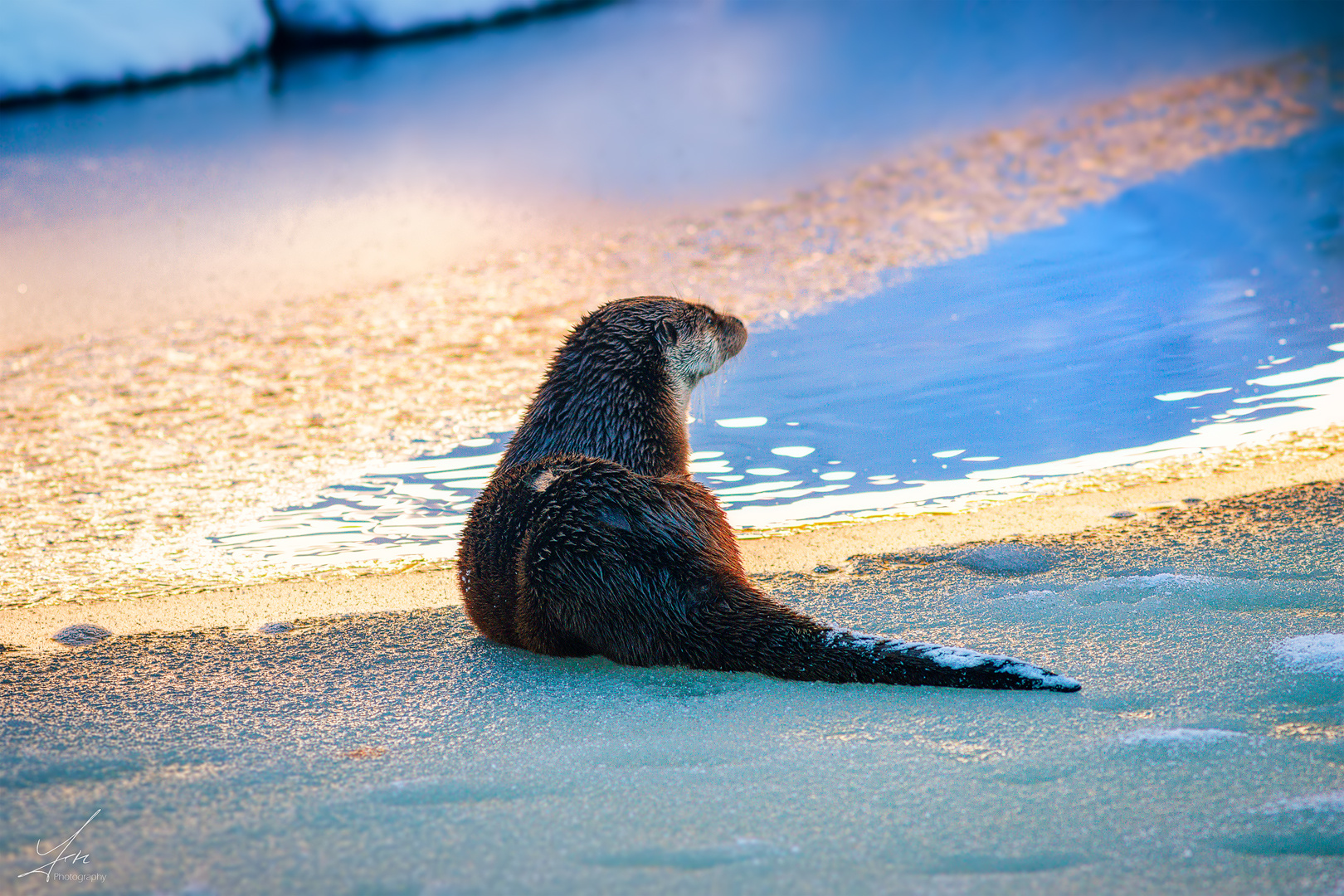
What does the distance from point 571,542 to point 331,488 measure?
1.56m

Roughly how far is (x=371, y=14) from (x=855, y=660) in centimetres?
1354

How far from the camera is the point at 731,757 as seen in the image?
6.55ft

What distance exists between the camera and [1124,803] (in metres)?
1.77

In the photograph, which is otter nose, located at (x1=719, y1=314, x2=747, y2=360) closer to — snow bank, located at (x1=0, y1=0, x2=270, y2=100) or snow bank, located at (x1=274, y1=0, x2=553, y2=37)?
snow bank, located at (x1=0, y1=0, x2=270, y2=100)

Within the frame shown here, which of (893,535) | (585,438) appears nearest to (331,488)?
(585,438)

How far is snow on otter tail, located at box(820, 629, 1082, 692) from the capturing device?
2168mm

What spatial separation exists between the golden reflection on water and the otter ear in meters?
1.18

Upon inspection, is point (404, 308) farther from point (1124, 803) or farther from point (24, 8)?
point (24, 8)

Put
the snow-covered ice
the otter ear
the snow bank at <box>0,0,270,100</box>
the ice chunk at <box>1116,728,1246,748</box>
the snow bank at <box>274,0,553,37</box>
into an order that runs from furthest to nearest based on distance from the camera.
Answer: the snow bank at <box>274,0,553,37</box>
the snow bank at <box>0,0,270,100</box>
the otter ear
the snow-covered ice
the ice chunk at <box>1116,728,1246,748</box>

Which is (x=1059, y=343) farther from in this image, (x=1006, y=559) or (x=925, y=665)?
(x=925, y=665)

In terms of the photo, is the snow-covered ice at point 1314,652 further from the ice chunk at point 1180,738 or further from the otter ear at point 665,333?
the otter ear at point 665,333
